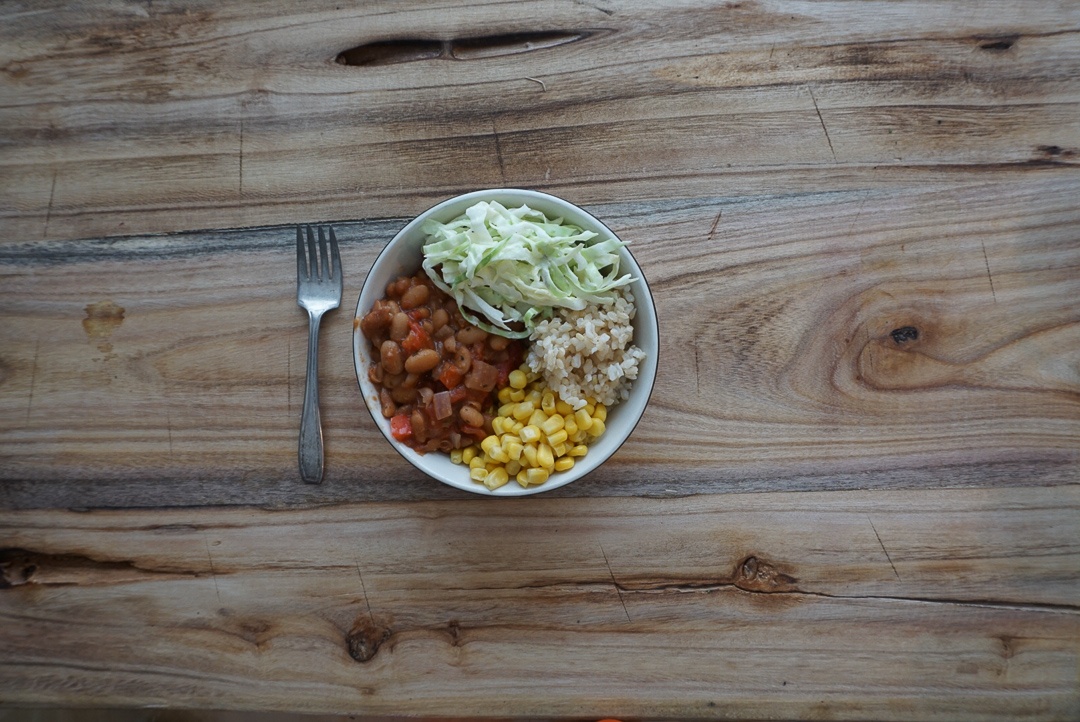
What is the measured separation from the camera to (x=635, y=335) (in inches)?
81.1

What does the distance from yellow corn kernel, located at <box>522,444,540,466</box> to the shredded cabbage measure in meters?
0.32

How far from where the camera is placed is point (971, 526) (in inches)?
89.0

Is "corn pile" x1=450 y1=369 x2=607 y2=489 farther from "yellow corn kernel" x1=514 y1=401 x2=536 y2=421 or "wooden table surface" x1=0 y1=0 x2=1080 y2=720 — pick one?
"wooden table surface" x1=0 y1=0 x2=1080 y2=720

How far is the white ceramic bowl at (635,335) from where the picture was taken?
1990mm

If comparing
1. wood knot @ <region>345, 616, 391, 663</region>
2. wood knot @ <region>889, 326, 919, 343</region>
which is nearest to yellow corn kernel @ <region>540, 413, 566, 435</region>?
wood knot @ <region>345, 616, 391, 663</region>

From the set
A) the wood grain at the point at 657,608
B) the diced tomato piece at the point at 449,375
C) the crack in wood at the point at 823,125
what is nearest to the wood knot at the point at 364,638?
the wood grain at the point at 657,608

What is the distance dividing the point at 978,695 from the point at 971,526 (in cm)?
53

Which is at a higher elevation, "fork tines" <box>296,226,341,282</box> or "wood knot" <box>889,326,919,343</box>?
"wood knot" <box>889,326,919,343</box>

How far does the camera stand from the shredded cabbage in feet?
6.34

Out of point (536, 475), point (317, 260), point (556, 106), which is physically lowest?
Result: point (536, 475)

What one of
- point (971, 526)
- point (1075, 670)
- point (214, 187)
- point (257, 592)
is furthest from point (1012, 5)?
point (257, 592)

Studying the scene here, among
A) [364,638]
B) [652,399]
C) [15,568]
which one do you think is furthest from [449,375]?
[15,568]

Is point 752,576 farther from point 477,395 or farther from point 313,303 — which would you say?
point 313,303

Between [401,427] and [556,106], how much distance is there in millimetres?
1141
